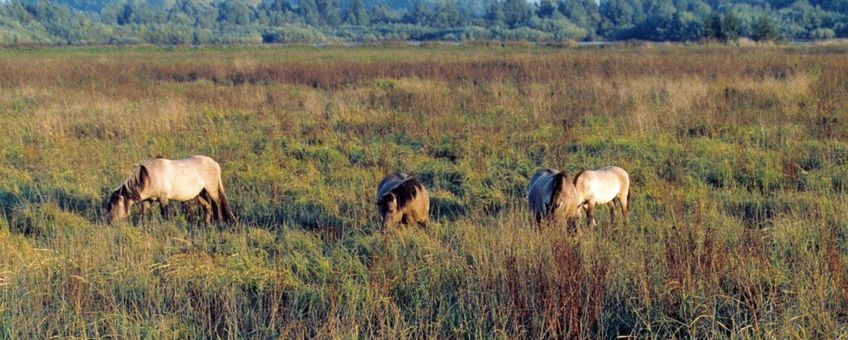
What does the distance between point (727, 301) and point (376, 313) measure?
7.22 ft

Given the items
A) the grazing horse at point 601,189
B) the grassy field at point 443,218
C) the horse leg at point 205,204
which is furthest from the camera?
the horse leg at point 205,204

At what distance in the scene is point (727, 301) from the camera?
180 inches

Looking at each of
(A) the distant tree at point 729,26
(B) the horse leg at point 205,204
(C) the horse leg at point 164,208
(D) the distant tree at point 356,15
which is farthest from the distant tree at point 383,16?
(C) the horse leg at point 164,208

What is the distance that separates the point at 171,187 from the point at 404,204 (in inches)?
104

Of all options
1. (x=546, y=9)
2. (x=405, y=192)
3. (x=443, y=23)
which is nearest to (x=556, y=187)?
(x=405, y=192)

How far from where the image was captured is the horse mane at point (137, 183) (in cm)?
750

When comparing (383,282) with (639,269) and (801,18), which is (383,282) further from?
(801,18)

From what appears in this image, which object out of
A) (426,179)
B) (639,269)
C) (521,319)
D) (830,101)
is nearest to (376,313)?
(521,319)

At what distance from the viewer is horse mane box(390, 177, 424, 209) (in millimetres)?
6805

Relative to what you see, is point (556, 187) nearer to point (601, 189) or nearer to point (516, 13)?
point (601, 189)

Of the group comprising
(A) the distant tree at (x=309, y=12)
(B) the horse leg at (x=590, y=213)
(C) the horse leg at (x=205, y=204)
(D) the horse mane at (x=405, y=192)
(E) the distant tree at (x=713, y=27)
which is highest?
(A) the distant tree at (x=309, y=12)

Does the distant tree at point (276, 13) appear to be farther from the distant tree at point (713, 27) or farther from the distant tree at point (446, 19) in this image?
the distant tree at point (713, 27)

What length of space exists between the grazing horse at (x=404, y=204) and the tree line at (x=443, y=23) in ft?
164

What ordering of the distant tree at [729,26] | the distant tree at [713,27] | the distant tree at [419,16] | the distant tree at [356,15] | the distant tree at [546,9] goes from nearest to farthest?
the distant tree at [729,26], the distant tree at [713,27], the distant tree at [546,9], the distant tree at [419,16], the distant tree at [356,15]
